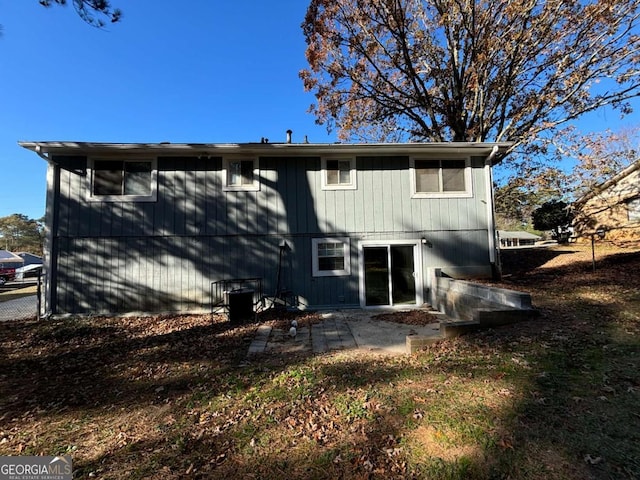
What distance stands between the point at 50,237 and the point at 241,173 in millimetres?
5132

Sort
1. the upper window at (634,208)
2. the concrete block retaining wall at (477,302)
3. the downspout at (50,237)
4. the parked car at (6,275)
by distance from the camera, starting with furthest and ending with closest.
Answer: the parked car at (6,275), the upper window at (634,208), the downspout at (50,237), the concrete block retaining wall at (477,302)

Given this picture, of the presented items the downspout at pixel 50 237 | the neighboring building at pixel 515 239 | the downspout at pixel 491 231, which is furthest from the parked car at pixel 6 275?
the neighboring building at pixel 515 239

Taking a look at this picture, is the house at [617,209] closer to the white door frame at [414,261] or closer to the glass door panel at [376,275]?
the white door frame at [414,261]

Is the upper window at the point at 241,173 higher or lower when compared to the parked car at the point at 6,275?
higher

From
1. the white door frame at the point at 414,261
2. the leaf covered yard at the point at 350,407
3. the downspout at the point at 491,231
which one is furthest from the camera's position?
the downspout at the point at 491,231

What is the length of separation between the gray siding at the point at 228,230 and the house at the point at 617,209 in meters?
7.17

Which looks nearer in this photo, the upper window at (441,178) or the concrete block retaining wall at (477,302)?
the concrete block retaining wall at (477,302)

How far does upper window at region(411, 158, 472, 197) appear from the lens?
888cm

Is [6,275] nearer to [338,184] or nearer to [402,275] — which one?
[338,184]

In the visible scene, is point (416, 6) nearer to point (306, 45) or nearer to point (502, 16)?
point (502, 16)

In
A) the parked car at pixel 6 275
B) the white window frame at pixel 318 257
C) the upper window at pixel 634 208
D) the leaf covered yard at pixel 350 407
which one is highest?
the upper window at pixel 634 208

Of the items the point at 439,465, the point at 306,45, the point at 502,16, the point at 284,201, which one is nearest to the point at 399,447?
the point at 439,465

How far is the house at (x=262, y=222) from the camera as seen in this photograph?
26.7 ft

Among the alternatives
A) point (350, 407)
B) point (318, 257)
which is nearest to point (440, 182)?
point (318, 257)
